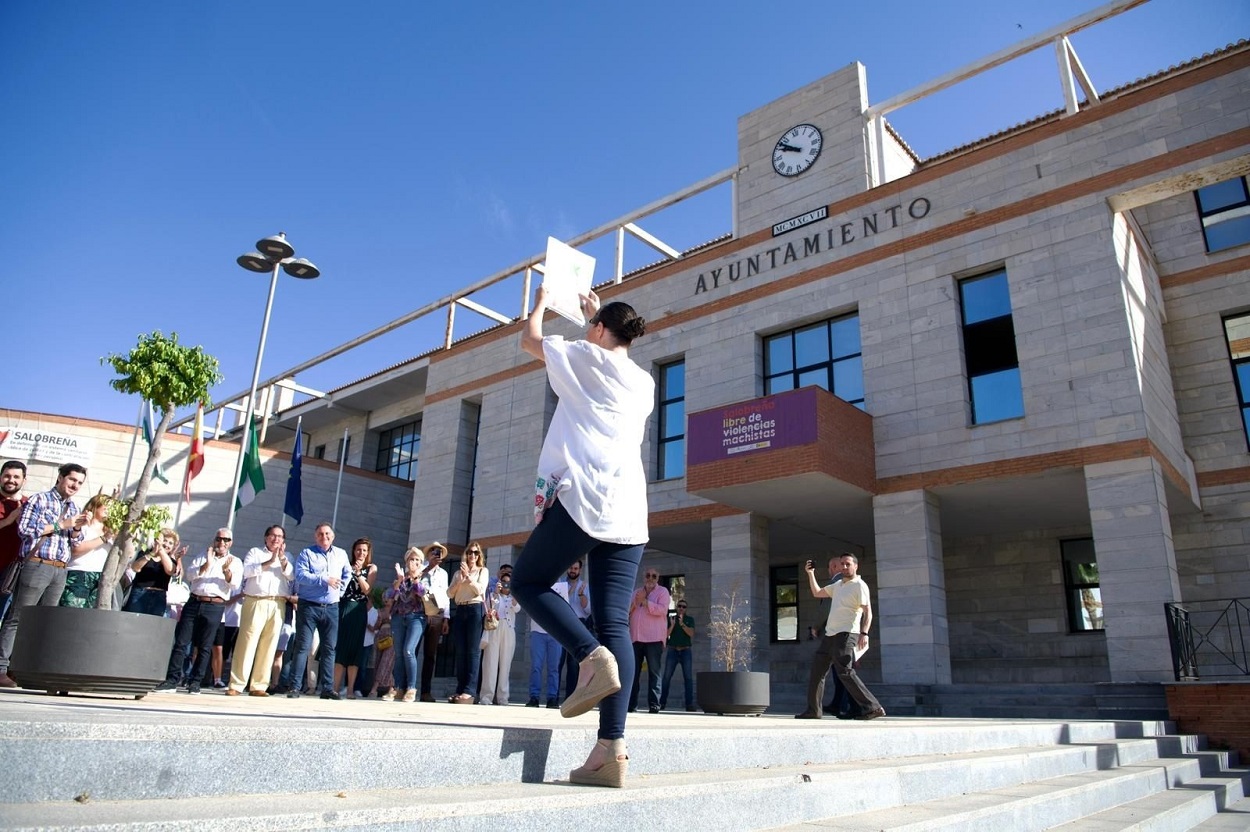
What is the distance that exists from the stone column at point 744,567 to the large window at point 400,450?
1723 cm

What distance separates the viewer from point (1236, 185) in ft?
58.2

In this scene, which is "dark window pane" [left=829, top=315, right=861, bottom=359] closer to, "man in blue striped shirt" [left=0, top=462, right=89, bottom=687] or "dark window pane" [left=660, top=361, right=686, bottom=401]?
"dark window pane" [left=660, top=361, right=686, bottom=401]

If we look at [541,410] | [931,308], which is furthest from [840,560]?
[541,410]

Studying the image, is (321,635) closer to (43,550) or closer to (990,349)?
(43,550)

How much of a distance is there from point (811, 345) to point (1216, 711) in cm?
1025

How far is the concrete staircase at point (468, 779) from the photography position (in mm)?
2010

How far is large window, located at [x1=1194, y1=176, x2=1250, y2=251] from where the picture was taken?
1745cm

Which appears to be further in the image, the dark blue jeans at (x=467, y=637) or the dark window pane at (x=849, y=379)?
the dark window pane at (x=849, y=379)

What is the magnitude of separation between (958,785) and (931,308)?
13.5 metres

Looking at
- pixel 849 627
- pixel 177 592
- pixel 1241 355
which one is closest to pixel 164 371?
pixel 177 592

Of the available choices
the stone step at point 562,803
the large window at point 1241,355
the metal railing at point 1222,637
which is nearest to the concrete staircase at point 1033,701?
the metal railing at point 1222,637

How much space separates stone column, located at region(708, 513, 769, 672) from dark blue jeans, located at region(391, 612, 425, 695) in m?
8.23

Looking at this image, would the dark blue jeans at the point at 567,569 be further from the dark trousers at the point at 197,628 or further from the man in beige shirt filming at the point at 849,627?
the dark trousers at the point at 197,628

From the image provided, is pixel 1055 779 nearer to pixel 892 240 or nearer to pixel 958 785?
pixel 958 785
